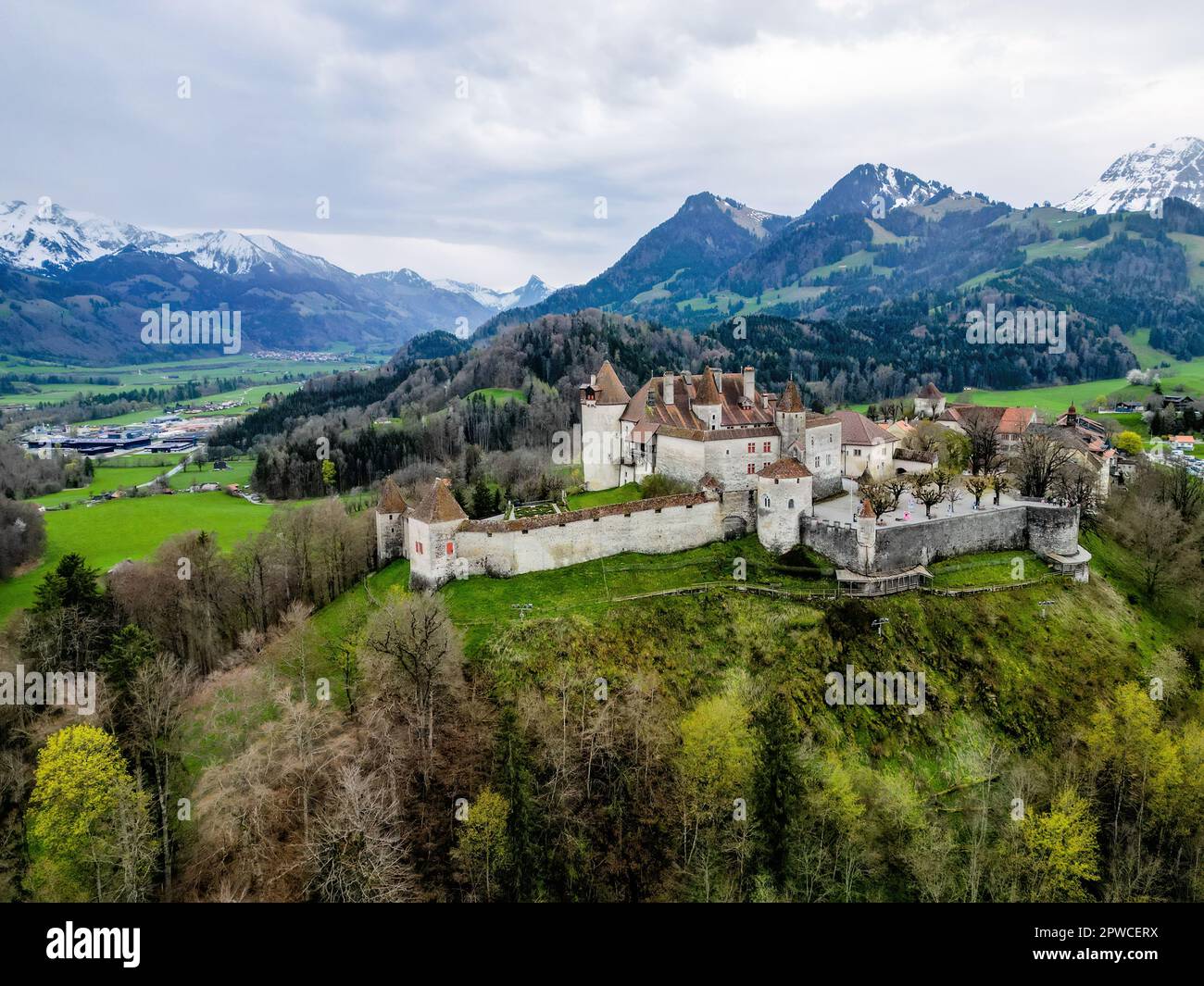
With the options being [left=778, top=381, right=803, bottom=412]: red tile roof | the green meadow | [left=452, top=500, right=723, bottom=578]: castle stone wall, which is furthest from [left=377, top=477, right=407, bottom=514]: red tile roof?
[left=778, top=381, right=803, bottom=412]: red tile roof

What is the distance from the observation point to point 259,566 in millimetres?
53594

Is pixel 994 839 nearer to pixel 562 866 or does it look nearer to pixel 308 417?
pixel 562 866

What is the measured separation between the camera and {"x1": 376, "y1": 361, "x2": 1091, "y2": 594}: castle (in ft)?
159

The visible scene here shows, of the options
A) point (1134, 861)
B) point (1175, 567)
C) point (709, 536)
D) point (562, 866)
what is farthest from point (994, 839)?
point (1175, 567)

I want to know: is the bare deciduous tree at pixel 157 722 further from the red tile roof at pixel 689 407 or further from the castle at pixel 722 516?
the red tile roof at pixel 689 407

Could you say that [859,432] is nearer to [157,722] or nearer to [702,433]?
[702,433]

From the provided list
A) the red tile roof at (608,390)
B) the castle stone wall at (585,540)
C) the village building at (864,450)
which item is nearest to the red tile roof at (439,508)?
the castle stone wall at (585,540)

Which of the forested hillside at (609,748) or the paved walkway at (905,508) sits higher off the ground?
the paved walkway at (905,508)

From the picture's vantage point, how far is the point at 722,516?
53906mm

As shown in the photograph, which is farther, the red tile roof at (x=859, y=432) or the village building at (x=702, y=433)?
the red tile roof at (x=859, y=432)

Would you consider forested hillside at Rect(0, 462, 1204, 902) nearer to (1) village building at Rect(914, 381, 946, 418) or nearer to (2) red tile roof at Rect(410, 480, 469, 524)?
(2) red tile roof at Rect(410, 480, 469, 524)

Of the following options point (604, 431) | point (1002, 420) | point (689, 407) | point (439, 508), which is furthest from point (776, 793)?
point (1002, 420)

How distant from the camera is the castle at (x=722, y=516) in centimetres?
4853

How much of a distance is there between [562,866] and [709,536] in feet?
83.1
